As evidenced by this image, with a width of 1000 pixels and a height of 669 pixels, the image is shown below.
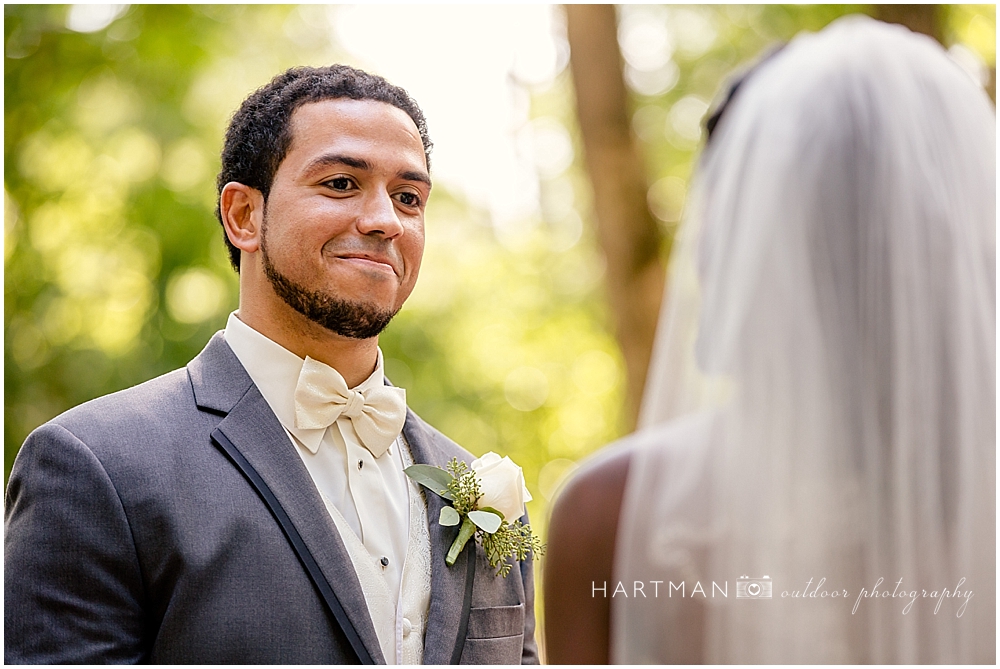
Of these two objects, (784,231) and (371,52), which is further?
(371,52)

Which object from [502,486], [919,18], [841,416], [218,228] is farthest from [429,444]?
[919,18]

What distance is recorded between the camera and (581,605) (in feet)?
5.79

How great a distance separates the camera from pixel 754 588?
5.39 ft

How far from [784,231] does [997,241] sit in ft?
1.35

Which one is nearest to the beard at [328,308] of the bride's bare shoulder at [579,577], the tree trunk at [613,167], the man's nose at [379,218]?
the man's nose at [379,218]

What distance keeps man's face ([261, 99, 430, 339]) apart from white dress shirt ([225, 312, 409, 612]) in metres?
0.10

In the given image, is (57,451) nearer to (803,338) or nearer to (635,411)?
(803,338)

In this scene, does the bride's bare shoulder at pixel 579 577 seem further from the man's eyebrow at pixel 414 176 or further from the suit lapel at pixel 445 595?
the man's eyebrow at pixel 414 176

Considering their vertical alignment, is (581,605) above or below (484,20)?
below

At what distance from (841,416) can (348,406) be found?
0.97 metres

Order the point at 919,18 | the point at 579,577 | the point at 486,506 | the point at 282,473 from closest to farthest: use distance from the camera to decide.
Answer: the point at 282,473
the point at 486,506
the point at 579,577
the point at 919,18

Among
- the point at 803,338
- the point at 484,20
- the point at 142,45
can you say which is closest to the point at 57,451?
the point at 803,338

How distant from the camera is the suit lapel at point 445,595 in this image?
1.22 metres

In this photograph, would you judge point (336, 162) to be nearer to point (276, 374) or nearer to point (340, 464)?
point (276, 374)
